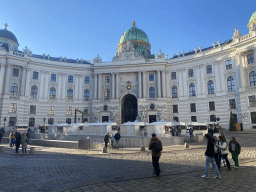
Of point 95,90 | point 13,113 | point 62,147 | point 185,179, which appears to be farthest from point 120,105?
point 185,179

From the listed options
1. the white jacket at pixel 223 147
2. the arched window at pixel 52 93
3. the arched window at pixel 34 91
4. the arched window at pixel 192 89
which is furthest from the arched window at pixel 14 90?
the white jacket at pixel 223 147

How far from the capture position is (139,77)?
50.2 m

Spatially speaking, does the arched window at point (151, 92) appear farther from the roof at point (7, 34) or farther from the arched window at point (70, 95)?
the roof at point (7, 34)

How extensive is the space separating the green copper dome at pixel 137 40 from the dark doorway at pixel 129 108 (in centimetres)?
1615

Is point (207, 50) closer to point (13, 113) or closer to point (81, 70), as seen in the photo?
point (81, 70)

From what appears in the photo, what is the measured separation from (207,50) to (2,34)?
60394 millimetres

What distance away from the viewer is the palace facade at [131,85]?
40938 millimetres

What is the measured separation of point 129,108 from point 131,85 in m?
7.18

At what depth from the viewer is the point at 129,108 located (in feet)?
176

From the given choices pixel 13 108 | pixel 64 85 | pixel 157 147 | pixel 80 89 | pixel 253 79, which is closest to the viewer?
pixel 157 147

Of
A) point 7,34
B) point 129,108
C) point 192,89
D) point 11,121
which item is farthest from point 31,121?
point 192,89

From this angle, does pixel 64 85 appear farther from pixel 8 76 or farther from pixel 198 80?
pixel 198 80

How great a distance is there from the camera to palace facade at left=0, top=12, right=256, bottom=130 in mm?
40938

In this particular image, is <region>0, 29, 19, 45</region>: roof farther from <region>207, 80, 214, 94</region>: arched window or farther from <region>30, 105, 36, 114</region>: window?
<region>207, 80, 214, 94</region>: arched window
